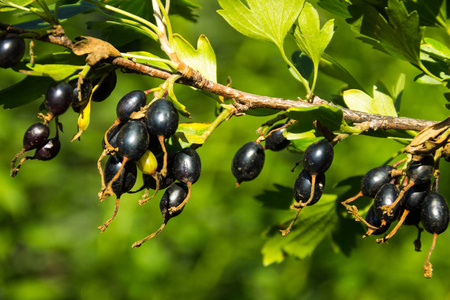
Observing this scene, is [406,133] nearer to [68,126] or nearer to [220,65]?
[220,65]

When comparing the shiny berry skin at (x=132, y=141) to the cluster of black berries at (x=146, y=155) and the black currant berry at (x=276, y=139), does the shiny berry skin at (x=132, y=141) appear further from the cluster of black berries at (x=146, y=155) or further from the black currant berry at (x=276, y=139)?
the black currant berry at (x=276, y=139)

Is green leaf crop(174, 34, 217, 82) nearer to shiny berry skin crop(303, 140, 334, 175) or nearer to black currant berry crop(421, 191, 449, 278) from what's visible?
shiny berry skin crop(303, 140, 334, 175)

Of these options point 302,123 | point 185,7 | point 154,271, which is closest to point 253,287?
point 154,271

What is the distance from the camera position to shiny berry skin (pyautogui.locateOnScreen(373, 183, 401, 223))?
858 mm

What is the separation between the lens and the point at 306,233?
1.46 meters

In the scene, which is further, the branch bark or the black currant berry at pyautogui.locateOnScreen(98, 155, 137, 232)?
the branch bark

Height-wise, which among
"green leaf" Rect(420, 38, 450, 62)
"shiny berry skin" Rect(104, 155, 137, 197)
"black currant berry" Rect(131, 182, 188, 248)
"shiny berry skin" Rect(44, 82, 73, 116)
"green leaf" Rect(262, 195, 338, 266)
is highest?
"green leaf" Rect(420, 38, 450, 62)

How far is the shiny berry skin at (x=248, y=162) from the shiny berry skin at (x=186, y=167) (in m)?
0.15

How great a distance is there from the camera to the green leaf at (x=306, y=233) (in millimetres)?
1393

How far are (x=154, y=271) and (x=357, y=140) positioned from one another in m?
1.28

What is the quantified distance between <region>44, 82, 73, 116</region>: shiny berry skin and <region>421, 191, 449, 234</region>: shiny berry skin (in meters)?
0.63

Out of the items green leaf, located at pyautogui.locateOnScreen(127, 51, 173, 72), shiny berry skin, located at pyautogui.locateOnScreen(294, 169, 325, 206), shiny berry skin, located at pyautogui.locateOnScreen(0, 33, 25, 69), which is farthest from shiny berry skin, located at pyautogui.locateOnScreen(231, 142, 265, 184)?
shiny berry skin, located at pyautogui.locateOnScreen(0, 33, 25, 69)

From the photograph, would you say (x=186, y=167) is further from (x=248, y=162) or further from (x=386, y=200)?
(x=386, y=200)

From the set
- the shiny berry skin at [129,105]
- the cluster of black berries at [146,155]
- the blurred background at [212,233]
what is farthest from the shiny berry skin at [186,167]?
the blurred background at [212,233]
